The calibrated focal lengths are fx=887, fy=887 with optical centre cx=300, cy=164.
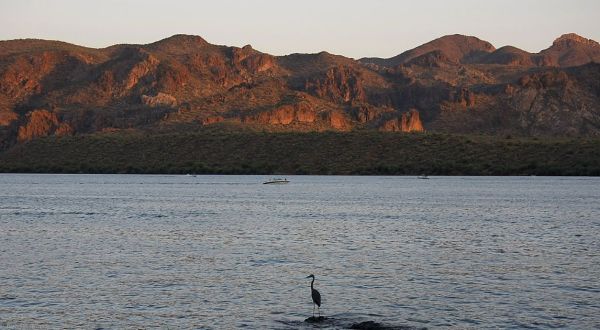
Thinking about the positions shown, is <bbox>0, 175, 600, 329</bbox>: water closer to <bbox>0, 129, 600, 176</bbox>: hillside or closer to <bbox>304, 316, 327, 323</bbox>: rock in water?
<bbox>304, 316, 327, 323</bbox>: rock in water

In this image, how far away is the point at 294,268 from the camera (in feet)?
121

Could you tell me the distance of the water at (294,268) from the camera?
26953 mm

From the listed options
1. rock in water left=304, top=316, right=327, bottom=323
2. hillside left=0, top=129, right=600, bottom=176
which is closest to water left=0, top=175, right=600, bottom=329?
rock in water left=304, top=316, right=327, bottom=323

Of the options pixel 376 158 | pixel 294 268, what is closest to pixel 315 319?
pixel 294 268

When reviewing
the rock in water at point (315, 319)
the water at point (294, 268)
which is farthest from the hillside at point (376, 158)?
the rock in water at point (315, 319)

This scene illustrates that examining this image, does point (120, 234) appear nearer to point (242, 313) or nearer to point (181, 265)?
point (181, 265)

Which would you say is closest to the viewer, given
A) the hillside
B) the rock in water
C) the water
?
the rock in water

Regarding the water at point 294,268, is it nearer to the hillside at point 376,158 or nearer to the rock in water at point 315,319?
the rock in water at point 315,319

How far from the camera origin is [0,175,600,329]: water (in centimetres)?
2695

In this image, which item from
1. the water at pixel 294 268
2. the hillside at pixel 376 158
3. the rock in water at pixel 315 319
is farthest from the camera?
the hillside at pixel 376 158

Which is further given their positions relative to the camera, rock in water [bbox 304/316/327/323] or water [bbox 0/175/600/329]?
water [bbox 0/175/600/329]

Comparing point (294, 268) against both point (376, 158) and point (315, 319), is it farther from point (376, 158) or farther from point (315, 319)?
point (376, 158)

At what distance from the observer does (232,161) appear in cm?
19050

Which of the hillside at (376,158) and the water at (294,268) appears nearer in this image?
the water at (294,268)
